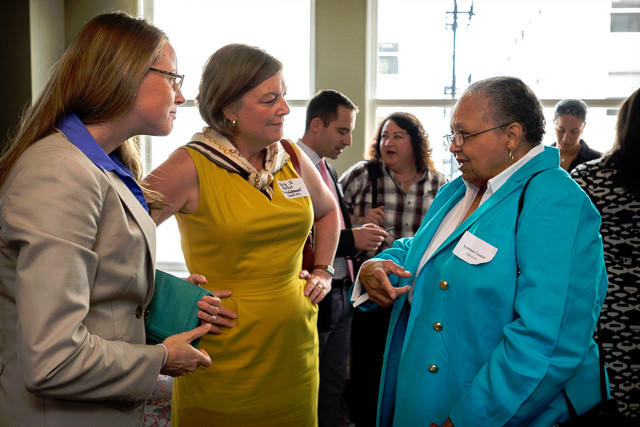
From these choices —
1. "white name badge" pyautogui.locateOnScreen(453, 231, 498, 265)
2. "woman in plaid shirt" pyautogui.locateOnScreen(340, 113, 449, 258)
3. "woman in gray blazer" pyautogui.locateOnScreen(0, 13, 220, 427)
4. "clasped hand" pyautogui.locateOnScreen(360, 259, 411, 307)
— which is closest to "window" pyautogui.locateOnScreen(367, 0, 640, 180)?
"woman in plaid shirt" pyautogui.locateOnScreen(340, 113, 449, 258)

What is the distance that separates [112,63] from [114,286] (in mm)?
455

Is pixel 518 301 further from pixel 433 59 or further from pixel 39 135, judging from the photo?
pixel 433 59

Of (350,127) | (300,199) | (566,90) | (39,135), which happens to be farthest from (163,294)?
(566,90)

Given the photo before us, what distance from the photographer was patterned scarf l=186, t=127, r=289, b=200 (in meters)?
1.78

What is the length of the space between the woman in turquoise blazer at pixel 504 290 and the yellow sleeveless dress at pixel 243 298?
1.29 feet

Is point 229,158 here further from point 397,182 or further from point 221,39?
point 221,39

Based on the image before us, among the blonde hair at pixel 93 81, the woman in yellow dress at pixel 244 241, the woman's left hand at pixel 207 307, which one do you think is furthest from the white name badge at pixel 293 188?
the blonde hair at pixel 93 81

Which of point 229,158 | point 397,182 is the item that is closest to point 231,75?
point 229,158

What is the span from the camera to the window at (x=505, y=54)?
14.5 feet

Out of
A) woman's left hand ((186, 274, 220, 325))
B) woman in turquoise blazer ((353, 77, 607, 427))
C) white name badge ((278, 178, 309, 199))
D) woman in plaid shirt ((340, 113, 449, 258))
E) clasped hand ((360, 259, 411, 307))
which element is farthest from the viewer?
woman in plaid shirt ((340, 113, 449, 258))

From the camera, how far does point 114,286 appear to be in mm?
1111

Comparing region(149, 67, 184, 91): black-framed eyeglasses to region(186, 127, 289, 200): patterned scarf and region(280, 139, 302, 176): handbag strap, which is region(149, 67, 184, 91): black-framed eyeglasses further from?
region(280, 139, 302, 176): handbag strap

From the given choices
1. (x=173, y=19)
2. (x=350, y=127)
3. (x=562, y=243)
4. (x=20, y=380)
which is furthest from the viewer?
(x=173, y=19)

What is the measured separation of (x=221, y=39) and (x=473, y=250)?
406 centimetres
